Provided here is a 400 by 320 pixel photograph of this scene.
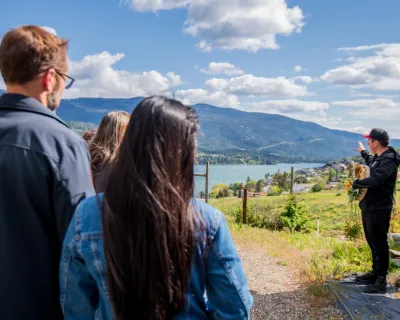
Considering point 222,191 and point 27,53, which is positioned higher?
point 27,53

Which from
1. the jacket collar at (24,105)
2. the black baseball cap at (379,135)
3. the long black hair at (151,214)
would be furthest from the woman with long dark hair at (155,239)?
the black baseball cap at (379,135)

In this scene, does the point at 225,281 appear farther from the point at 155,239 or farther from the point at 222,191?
the point at 222,191

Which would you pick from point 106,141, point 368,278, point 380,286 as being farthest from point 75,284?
point 368,278

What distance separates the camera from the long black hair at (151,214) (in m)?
1.09

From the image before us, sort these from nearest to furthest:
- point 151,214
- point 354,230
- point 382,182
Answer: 1. point 151,214
2. point 382,182
3. point 354,230

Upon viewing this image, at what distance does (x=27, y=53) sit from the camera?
54.2 inches

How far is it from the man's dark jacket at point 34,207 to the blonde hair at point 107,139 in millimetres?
1226

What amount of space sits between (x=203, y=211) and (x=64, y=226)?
49 cm

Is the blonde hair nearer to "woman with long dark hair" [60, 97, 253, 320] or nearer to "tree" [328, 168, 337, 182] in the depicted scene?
"woman with long dark hair" [60, 97, 253, 320]

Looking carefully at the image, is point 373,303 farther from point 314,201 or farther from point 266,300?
point 314,201

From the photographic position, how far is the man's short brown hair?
4.52ft

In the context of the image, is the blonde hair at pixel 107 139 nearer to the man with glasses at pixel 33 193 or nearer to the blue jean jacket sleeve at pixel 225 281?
the man with glasses at pixel 33 193

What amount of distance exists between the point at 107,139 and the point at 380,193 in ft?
11.6


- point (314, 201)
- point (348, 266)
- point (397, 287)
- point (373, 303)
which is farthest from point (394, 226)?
point (314, 201)
